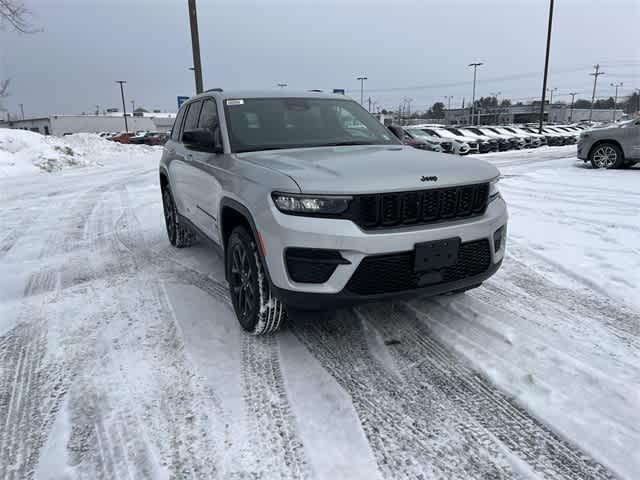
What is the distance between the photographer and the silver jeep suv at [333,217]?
2.67 m

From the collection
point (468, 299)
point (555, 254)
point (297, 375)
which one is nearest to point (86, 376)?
point (297, 375)

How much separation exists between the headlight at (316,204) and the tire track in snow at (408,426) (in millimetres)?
1020

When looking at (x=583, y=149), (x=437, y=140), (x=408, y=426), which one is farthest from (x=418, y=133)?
(x=408, y=426)

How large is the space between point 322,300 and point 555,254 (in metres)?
3.51

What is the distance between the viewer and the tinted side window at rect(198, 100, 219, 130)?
13.4ft

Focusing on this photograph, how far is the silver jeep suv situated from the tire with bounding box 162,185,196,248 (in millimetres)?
1836

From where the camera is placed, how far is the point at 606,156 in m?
12.2

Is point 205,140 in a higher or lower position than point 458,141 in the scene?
higher

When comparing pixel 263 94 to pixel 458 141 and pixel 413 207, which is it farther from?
pixel 458 141

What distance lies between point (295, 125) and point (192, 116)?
159 centimetres

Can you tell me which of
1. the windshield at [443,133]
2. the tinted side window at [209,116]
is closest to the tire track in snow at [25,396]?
the tinted side window at [209,116]

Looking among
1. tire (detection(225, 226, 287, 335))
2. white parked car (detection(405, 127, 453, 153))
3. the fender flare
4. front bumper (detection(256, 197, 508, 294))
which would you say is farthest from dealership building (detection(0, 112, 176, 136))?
front bumper (detection(256, 197, 508, 294))

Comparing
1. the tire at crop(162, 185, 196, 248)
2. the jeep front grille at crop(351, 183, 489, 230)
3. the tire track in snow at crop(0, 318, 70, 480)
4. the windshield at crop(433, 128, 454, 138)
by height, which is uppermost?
the jeep front grille at crop(351, 183, 489, 230)

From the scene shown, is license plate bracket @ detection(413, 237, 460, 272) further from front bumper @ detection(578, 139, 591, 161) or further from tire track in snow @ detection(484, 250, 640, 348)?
front bumper @ detection(578, 139, 591, 161)
